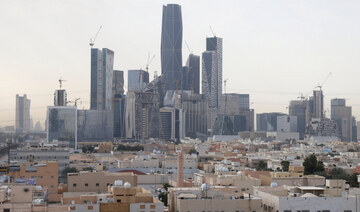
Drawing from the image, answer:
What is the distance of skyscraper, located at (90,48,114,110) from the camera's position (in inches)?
6585

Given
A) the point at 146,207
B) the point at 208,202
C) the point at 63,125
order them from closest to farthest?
the point at 146,207
the point at 208,202
the point at 63,125

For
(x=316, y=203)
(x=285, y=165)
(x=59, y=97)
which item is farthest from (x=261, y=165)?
(x=59, y=97)

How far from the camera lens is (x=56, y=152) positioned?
61.8 m

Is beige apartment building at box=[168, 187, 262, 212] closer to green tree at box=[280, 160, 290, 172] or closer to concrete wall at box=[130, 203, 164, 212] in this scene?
concrete wall at box=[130, 203, 164, 212]

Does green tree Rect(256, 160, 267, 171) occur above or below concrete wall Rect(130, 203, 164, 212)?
below

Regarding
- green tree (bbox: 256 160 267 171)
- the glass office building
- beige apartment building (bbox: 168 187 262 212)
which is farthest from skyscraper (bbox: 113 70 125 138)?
beige apartment building (bbox: 168 187 262 212)

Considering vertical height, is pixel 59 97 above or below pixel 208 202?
above

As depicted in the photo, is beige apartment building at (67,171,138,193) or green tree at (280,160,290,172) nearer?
beige apartment building at (67,171,138,193)

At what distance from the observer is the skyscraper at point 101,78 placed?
16725 cm

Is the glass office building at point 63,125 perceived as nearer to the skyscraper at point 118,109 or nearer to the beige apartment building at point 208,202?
the skyscraper at point 118,109

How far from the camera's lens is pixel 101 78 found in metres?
171

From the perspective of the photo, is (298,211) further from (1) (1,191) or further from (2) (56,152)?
(2) (56,152)

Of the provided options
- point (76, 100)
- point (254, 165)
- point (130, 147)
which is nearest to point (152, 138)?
point (76, 100)

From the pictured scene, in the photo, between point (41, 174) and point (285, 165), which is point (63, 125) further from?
point (41, 174)
